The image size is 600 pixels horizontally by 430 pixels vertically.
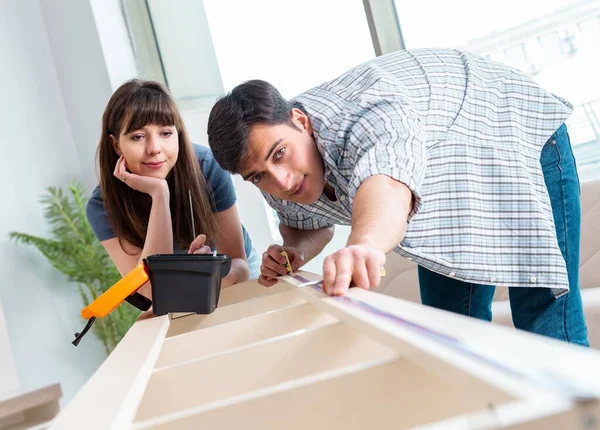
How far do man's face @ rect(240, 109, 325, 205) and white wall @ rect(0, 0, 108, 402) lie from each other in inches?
112

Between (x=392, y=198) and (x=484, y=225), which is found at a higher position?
(x=392, y=198)

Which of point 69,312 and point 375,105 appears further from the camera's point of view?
point 69,312

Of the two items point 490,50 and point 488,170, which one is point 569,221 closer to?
point 488,170

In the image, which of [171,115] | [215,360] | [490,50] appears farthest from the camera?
[490,50]

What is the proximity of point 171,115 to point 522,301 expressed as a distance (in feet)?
3.64

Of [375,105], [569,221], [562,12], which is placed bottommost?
[569,221]

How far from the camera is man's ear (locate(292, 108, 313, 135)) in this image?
144cm

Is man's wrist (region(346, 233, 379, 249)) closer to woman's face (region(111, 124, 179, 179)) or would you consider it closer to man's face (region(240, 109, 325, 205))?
man's face (region(240, 109, 325, 205))

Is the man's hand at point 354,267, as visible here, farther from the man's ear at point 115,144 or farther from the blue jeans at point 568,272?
the man's ear at point 115,144

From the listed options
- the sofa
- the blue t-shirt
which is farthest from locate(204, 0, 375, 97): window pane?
the blue t-shirt

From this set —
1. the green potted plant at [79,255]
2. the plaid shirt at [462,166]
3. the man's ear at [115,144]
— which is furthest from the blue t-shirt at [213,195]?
the green potted plant at [79,255]

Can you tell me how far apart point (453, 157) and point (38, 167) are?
3389mm

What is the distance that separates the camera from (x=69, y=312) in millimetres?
4121

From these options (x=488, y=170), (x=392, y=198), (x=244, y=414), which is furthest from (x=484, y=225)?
(x=244, y=414)
